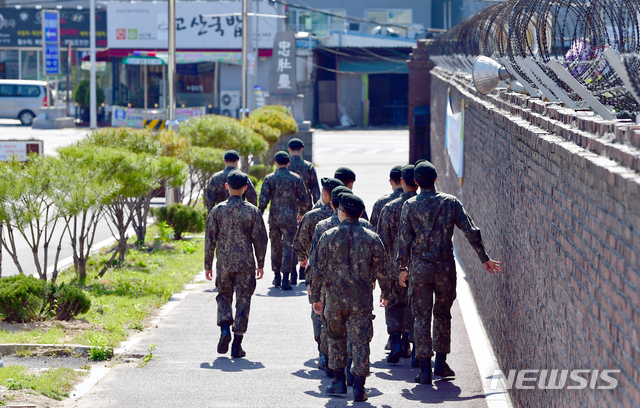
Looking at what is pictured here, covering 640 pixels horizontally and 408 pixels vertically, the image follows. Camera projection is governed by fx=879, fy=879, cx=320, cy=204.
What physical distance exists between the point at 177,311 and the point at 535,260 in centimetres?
566

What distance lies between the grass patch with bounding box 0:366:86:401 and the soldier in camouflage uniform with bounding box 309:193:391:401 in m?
2.30

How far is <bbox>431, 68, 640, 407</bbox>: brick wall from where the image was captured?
3627 mm

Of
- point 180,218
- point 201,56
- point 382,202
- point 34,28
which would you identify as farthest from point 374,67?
point 382,202

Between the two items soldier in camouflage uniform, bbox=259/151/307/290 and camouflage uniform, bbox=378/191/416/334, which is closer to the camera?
camouflage uniform, bbox=378/191/416/334

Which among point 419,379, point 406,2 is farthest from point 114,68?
point 419,379

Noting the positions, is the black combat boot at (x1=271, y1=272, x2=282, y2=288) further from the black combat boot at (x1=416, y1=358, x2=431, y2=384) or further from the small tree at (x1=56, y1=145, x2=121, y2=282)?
the black combat boot at (x1=416, y1=358, x2=431, y2=384)

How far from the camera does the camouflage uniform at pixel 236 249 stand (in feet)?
28.6

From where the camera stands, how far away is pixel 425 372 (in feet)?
25.4

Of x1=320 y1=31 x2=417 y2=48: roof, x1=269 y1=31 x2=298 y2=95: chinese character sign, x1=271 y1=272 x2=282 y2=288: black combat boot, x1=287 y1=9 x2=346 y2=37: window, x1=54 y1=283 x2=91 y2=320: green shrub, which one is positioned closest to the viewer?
x1=54 y1=283 x2=91 y2=320: green shrub

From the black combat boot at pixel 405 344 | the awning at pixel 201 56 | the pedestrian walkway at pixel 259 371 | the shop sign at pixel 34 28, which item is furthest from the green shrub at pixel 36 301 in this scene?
the shop sign at pixel 34 28

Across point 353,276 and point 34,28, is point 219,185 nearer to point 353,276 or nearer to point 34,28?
point 353,276

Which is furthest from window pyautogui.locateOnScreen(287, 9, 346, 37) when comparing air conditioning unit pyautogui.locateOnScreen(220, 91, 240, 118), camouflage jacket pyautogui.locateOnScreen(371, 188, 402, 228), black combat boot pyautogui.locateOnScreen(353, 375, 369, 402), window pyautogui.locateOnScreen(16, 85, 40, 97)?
black combat boot pyautogui.locateOnScreen(353, 375, 369, 402)

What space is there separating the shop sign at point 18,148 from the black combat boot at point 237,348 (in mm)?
6034

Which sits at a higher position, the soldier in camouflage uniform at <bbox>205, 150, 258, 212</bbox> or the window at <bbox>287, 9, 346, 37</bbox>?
the window at <bbox>287, 9, 346, 37</bbox>
